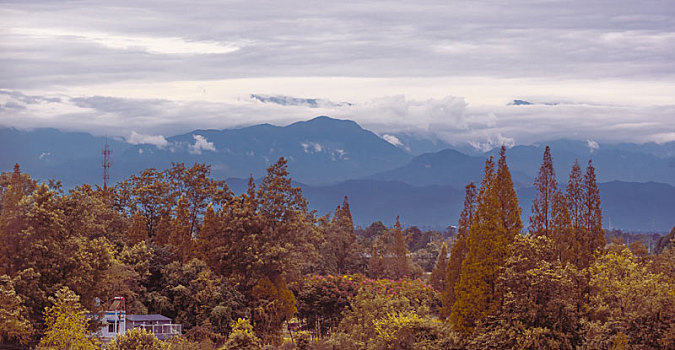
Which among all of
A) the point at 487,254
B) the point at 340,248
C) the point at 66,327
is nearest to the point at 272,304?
the point at 66,327

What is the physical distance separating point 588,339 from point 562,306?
4.38ft

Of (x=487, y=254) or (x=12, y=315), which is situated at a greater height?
(x=487, y=254)

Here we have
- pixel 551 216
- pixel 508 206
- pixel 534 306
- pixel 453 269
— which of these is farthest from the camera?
pixel 453 269

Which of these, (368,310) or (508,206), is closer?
(508,206)

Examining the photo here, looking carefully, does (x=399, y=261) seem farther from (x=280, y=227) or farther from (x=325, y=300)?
(x=280, y=227)

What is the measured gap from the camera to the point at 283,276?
40.2 m

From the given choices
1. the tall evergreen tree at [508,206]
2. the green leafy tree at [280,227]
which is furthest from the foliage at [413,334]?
the green leafy tree at [280,227]

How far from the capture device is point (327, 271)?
191 feet

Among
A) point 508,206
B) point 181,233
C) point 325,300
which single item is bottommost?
point 325,300

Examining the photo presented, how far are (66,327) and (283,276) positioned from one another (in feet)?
49.1

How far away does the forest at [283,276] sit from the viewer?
25797 mm

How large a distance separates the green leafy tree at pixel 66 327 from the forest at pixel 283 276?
0.24 ft

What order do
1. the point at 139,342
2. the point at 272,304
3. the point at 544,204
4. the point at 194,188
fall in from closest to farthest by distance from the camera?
the point at 139,342
the point at 544,204
the point at 272,304
the point at 194,188

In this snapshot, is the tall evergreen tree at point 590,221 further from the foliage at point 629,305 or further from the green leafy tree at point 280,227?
the green leafy tree at point 280,227
